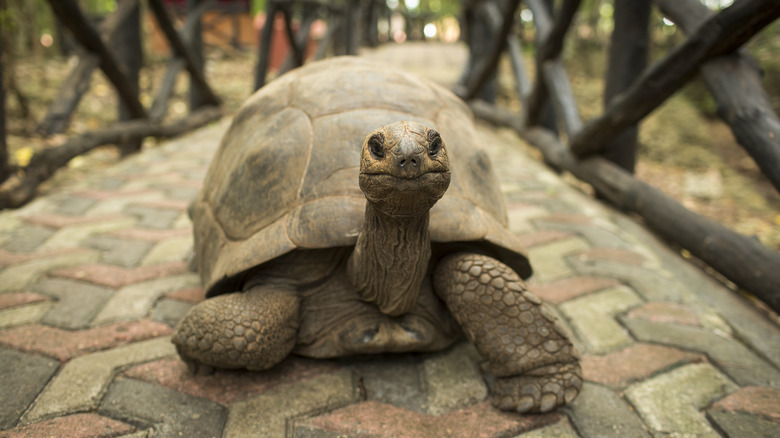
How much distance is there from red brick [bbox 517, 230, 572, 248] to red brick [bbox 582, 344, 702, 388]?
3.05ft

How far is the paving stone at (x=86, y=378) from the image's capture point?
1.53 m

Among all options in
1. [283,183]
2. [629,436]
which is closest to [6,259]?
[283,183]

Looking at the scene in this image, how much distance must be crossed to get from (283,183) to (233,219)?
A: 24 centimetres

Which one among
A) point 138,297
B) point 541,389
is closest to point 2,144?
point 138,297

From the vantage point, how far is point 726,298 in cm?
236

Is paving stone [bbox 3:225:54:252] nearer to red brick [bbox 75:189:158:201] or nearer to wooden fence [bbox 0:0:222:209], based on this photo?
wooden fence [bbox 0:0:222:209]

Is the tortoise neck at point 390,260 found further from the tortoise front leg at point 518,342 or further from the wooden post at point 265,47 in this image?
the wooden post at point 265,47

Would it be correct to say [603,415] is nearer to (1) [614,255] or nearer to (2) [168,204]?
(1) [614,255]

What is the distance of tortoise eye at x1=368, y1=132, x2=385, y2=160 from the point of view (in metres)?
1.28

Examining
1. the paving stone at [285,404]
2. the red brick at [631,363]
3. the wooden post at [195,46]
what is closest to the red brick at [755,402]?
the red brick at [631,363]

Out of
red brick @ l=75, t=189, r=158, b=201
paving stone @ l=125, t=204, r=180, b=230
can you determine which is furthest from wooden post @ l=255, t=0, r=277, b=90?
paving stone @ l=125, t=204, r=180, b=230

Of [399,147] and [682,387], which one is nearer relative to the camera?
[399,147]

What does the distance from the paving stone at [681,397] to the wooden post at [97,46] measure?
3.89 meters

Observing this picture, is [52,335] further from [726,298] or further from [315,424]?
[726,298]
